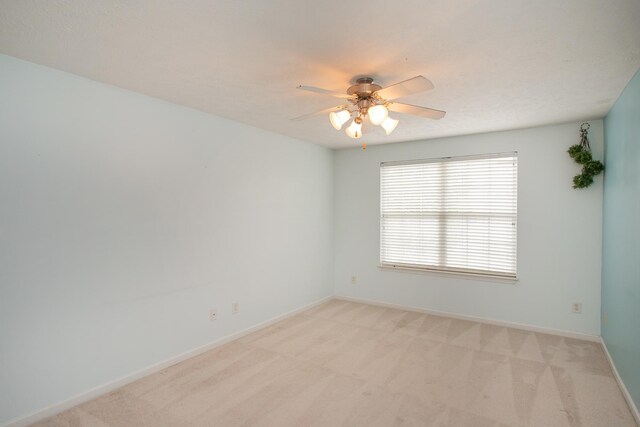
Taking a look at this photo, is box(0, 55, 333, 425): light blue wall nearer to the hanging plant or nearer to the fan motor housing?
the fan motor housing

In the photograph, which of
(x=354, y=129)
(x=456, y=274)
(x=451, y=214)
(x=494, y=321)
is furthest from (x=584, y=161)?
(x=354, y=129)

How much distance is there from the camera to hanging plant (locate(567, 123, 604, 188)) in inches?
134

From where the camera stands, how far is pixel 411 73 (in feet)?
7.50

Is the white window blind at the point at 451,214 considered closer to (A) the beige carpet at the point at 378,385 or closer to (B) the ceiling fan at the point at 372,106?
(A) the beige carpet at the point at 378,385

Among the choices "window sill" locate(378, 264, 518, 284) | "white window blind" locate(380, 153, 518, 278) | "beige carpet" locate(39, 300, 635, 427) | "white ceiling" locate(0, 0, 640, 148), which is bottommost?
"beige carpet" locate(39, 300, 635, 427)

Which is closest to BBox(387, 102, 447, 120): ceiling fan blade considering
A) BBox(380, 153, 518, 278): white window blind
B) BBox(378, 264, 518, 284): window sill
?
BBox(380, 153, 518, 278): white window blind

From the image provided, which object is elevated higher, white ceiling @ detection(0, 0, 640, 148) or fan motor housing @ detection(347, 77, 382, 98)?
white ceiling @ detection(0, 0, 640, 148)

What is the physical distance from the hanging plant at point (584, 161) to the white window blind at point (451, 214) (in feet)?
1.85

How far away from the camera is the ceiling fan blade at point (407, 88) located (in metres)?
1.80

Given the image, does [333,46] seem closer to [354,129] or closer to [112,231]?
[354,129]

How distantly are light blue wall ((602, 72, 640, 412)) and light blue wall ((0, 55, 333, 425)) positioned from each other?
3268mm

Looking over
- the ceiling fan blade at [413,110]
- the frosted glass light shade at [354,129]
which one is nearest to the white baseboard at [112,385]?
the frosted glass light shade at [354,129]

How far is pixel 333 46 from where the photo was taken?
191 cm

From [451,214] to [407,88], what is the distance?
9.17 feet
